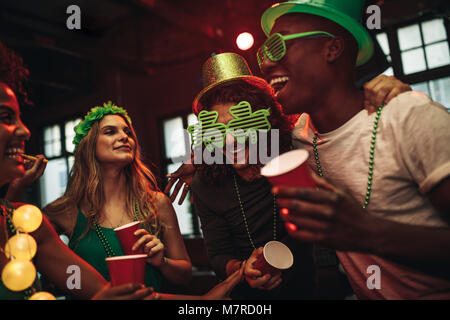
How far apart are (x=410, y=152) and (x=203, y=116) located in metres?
1.06

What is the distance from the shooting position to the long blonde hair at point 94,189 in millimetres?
2336

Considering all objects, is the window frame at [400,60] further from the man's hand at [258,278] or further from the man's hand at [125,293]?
the man's hand at [125,293]

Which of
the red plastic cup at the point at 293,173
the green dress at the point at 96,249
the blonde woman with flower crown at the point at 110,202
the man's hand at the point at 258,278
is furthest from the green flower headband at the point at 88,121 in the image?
the red plastic cup at the point at 293,173

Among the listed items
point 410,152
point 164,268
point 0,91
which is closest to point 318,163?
point 410,152

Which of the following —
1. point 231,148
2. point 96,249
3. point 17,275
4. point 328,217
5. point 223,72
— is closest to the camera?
point 328,217

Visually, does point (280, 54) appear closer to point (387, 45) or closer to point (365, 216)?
point (365, 216)

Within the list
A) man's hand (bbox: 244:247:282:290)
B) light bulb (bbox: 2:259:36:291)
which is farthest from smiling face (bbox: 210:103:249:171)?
light bulb (bbox: 2:259:36:291)

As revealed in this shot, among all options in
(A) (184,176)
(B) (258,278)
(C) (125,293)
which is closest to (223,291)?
(B) (258,278)

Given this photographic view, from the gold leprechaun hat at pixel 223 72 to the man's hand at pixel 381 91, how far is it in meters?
0.73

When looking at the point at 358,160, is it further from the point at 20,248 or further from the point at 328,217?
the point at 20,248

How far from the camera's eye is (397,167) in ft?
4.55

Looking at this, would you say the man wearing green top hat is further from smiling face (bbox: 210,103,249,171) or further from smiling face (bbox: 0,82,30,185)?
smiling face (bbox: 0,82,30,185)

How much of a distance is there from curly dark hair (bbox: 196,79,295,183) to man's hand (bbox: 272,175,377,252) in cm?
100

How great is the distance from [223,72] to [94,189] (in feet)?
4.04
